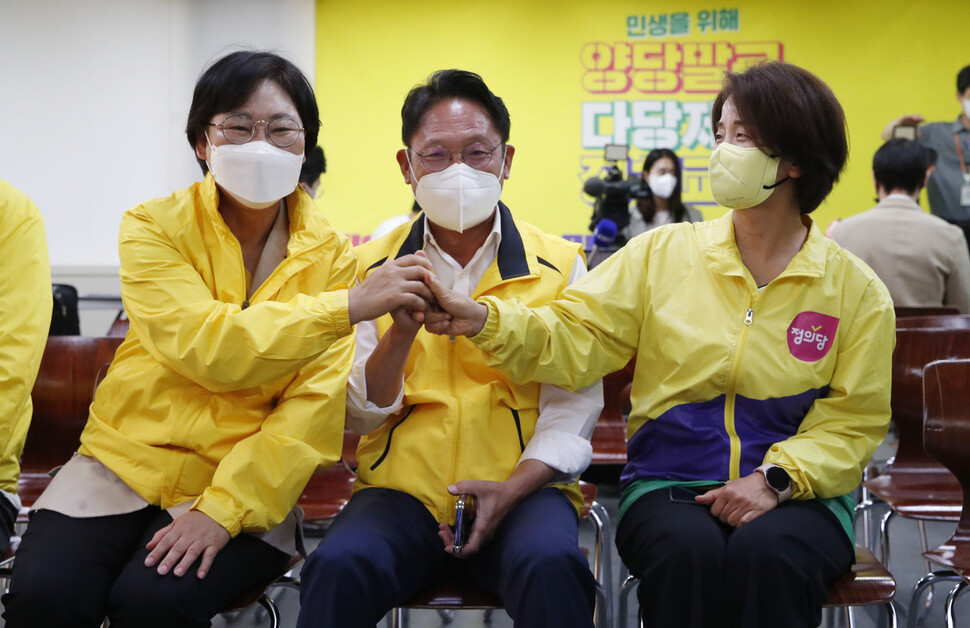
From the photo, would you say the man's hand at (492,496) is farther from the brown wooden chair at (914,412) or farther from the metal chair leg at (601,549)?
the brown wooden chair at (914,412)

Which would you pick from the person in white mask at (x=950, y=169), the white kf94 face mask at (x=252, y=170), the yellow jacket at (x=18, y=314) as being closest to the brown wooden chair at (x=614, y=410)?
the white kf94 face mask at (x=252, y=170)

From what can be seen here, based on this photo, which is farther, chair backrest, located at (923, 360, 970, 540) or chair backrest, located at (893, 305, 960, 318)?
chair backrest, located at (893, 305, 960, 318)

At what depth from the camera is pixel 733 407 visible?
181 centimetres

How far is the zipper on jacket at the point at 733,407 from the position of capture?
5.88ft

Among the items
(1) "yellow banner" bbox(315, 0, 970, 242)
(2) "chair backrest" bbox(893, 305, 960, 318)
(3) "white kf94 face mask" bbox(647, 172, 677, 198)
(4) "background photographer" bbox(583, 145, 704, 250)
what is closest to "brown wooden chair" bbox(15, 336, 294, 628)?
(2) "chair backrest" bbox(893, 305, 960, 318)

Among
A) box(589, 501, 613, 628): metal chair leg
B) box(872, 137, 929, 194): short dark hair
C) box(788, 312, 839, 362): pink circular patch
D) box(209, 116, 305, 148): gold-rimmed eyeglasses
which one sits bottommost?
box(589, 501, 613, 628): metal chair leg

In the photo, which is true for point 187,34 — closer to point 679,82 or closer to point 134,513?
point 679,82

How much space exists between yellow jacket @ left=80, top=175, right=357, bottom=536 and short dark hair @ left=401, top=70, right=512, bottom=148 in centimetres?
32

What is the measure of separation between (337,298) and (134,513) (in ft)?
1.90

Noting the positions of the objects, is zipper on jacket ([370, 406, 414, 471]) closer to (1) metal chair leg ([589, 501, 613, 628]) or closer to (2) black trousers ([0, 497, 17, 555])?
(1) metal chair leg ([589, 501, 613, 628])

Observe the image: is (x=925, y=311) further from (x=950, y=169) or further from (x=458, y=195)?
(x=950, y=169)

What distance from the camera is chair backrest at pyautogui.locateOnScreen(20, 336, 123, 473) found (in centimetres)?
240

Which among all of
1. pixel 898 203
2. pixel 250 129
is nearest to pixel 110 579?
pixel 250 129

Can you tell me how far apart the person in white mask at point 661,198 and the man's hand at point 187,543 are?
3.90m
